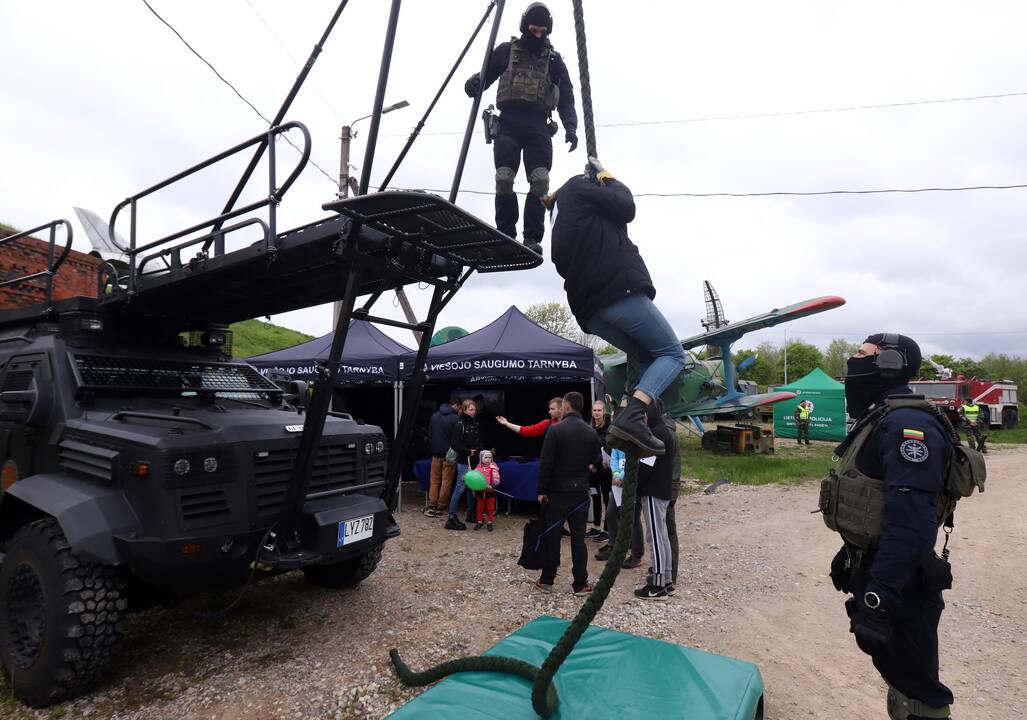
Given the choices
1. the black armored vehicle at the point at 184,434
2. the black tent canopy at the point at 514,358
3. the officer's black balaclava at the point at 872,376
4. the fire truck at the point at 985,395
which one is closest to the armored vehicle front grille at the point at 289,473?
the black armored vehicle at the point at 184,434

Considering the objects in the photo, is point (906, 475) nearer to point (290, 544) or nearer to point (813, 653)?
point (813, 653)

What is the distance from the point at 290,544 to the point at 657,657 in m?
2.33

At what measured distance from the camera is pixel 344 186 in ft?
42.4

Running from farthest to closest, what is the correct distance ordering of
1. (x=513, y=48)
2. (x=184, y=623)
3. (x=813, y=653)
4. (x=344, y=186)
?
(x=344, y=186) < (x=184, y=623) < (x=813, y=653) < (x=513, y=48)

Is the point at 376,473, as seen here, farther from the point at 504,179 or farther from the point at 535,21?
the point at 535,21

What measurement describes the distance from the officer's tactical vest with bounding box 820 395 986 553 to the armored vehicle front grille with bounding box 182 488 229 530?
3.25 metres

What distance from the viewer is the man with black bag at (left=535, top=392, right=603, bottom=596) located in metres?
5.24

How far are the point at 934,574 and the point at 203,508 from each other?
359 cm

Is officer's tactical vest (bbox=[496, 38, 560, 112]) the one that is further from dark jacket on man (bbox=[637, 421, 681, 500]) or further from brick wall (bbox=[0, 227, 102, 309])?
brick wall (bbox=[0, 227, 102, 309])

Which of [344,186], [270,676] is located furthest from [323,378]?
[344,186]

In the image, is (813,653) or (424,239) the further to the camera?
(813,653)

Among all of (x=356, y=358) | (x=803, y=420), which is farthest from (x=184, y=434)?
(x=803, y=420)

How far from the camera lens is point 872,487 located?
96.3 inches

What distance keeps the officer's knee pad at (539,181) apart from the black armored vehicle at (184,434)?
338mm
